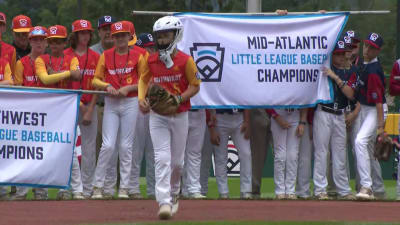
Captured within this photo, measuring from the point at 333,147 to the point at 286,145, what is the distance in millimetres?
616

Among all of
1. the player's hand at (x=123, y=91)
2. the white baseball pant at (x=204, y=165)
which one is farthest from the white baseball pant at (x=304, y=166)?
the player's hand at (x=123, y=91)

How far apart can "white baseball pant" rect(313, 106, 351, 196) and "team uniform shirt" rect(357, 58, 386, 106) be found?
1.36 feet

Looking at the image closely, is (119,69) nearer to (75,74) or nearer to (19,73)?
(75,74)

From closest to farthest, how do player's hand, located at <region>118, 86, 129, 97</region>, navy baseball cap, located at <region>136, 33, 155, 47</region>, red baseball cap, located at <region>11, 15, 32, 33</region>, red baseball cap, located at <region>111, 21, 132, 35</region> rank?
player's hand, located at <region>118, 86, 129, 97</region> < red baseball cap, located at <region>111, 21, 132, 35</region> < red baseball cap, located at <region>11, 15, 32, 33</region> < navy baseball cap, located at <region>136, 33, 155, 47</region>

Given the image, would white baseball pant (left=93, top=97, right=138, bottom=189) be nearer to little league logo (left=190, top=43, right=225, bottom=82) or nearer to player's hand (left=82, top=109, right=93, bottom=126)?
player's hand (left=82, top=109, right=93, bottom=126)

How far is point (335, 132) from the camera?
14.9 meters

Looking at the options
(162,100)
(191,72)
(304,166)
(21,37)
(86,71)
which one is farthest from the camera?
(21,37)

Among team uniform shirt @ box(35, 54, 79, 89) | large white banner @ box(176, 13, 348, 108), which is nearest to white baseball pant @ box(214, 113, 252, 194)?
large white banner @ box(176, 13, 348, 108)

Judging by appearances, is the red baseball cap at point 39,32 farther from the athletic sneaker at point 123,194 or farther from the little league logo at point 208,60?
the athletic sneaker at point 123,194

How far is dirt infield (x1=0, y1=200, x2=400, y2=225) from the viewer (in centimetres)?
1195

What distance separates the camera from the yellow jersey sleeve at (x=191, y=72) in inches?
484

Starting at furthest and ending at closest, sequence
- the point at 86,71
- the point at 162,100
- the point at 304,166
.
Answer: the point at 304,166 < the point at 86,71 < the point at 162,100

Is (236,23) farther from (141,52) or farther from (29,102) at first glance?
(29,102)

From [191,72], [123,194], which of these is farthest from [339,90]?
[191,72]
